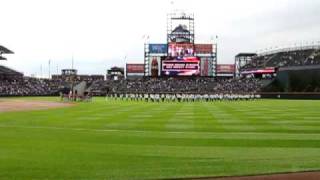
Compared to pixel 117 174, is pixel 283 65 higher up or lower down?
higher up

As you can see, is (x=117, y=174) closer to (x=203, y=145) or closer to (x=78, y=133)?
(x=203, y=145)

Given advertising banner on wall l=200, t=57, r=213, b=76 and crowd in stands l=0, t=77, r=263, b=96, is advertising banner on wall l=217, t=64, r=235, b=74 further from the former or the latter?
crowd in stands l=0, t=77, r=263, b=96

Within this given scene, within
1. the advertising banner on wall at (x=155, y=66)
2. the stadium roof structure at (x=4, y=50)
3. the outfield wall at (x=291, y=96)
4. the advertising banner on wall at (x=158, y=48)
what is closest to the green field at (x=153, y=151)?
the outfield wall at (x=291, y=96)

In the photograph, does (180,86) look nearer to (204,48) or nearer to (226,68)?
(204,48)

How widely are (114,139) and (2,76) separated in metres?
104

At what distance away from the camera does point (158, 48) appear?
10838cm

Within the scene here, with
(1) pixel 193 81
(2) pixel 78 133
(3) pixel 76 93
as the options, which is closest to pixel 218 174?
(2) pixel 78 133

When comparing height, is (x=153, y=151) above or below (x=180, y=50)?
below

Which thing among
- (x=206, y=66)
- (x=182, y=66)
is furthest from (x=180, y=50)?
(x=206, y=66)

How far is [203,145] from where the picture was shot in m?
16.0

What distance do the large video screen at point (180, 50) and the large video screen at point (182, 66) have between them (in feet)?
4.36

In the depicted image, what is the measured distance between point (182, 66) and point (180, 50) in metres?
3.43

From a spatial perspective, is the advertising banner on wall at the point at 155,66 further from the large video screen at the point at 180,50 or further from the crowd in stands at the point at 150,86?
the large video screen at the point at 180,50

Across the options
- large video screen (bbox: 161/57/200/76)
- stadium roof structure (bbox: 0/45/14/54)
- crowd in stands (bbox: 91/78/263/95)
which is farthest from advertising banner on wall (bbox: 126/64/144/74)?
stadium roof structure (bbox: 0/45/14/54)
